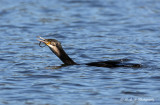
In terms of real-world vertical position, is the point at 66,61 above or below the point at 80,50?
above

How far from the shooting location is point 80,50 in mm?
14820

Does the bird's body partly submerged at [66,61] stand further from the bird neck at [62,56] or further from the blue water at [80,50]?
the blue water at [80,50]

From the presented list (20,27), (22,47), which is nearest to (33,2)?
(20,27)

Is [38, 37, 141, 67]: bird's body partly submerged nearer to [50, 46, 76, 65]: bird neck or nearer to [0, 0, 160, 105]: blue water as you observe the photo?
[50, 46, 76, 65]: bird neck

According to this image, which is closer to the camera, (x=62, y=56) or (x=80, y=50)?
(x=62, y=56)

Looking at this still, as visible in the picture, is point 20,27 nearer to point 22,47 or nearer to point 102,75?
point 22,47

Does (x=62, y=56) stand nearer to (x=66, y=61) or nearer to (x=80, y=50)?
(x=66, y=61)

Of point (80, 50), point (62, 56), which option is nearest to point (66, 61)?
point (62, 56)

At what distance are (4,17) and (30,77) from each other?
37.4 ft

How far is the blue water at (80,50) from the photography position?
9.28 m

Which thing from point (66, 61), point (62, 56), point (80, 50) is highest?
point (62, 56)

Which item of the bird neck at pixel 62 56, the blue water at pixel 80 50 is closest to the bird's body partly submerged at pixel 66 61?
the bird neck at pixel 62 56

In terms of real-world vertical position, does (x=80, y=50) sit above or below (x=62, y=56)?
below

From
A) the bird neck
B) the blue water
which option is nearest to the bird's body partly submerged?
the bird neck
